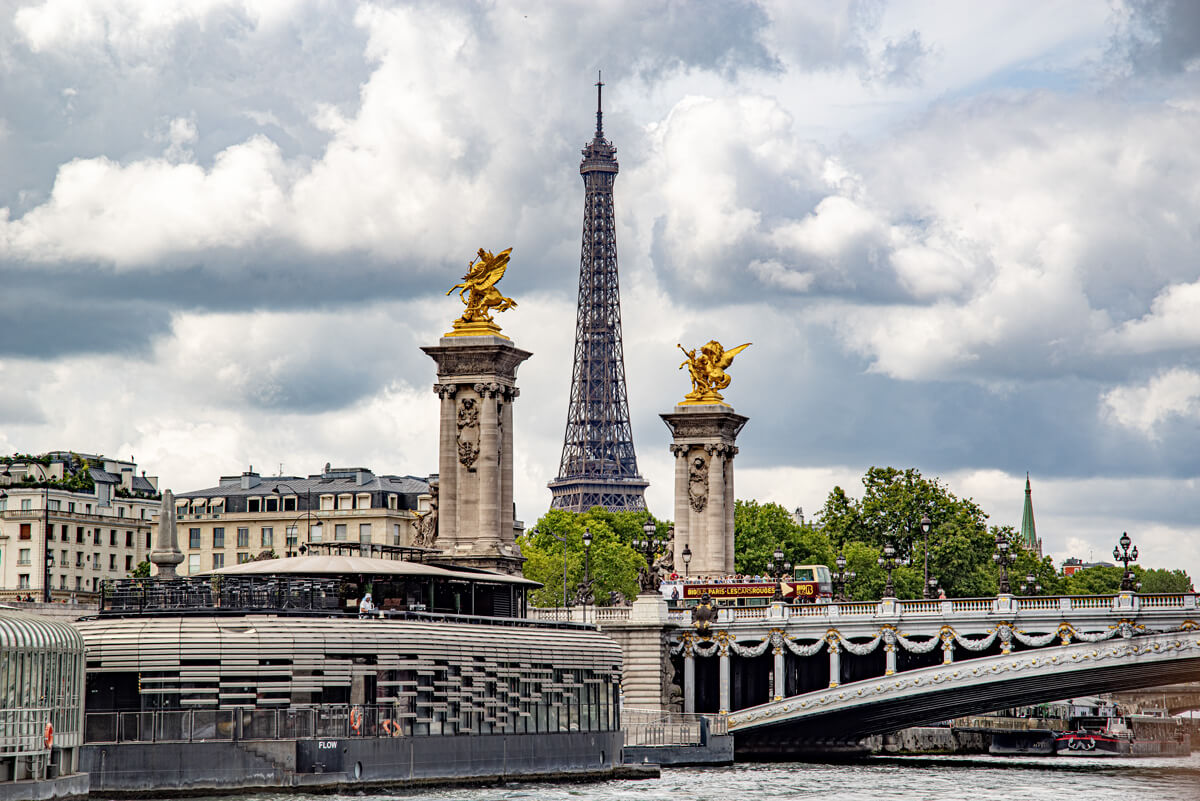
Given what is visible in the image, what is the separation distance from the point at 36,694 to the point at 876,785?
39302 millimetres

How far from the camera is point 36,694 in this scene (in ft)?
196

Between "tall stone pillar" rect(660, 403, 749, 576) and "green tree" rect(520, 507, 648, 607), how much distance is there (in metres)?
13.8

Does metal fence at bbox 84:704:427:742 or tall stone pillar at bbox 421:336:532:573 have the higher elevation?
tall stone pillar at bbox 421:336:532:573

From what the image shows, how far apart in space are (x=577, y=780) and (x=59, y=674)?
90.7ft

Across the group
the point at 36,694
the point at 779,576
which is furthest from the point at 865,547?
the point at 36,694

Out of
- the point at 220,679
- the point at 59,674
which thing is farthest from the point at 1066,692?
the point at 59,674

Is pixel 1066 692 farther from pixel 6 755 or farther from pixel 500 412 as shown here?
pixel 6 755

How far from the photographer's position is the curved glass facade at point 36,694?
5775 centimetres

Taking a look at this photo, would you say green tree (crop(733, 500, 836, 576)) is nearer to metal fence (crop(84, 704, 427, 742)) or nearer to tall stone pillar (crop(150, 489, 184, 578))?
tall stone pillar (crop(150, 489, 184, 578))

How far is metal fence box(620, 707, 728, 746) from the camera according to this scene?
9575cm

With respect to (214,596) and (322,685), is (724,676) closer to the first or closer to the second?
(322,685)

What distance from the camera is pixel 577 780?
84.6 m

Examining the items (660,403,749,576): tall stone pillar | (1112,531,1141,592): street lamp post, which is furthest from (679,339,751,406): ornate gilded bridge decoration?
(1112,531,1141,592): street lamp post

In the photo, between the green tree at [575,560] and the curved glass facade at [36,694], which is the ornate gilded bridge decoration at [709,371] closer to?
the green tree at [575,560]
